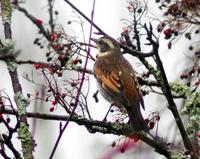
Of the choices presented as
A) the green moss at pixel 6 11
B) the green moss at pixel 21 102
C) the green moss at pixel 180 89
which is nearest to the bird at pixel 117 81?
the green moss at pixel 180 89

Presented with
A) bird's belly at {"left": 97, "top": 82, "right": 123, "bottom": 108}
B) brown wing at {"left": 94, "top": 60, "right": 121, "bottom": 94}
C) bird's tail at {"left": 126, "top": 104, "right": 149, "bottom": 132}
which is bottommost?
bird's tail at {"left": 126, "top": 104, "right": 149, "bottom": 132}

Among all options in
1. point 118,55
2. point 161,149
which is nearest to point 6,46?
point 161,149

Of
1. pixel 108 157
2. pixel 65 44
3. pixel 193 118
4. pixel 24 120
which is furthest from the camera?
pixel 65 44

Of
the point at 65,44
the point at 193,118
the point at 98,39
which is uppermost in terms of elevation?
the point at 98,39

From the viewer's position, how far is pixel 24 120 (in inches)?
127

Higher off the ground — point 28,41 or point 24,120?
point 28,41

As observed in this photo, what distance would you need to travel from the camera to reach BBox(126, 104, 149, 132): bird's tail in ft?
15.6

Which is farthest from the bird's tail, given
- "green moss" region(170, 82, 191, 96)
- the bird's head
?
the bird's head

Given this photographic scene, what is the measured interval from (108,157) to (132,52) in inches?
38.2

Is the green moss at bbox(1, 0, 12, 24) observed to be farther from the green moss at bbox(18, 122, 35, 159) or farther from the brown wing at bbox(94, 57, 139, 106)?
the brown wing at bbox(94, 57, 139, 106)

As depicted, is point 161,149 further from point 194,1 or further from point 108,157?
point 194,1

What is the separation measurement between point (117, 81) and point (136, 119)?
1.23 m

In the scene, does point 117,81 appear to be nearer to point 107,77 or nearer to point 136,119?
point 107,77

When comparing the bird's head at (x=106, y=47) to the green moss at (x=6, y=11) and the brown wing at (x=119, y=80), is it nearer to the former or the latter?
the brown wing at (x=119, y=80)
